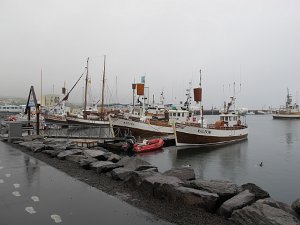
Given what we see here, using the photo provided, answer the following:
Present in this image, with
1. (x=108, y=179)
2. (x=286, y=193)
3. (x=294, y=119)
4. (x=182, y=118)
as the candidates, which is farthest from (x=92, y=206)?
(x=294, y=119)

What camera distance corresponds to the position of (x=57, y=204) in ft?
24.5

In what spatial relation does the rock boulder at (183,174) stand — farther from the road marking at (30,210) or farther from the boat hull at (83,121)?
the boat hull at (83,121)

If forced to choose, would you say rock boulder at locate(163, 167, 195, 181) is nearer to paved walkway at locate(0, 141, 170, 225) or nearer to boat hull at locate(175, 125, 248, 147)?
paved walkway at locate(0, 141, 170, 225)

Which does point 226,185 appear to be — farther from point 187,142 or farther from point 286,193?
point 187,142

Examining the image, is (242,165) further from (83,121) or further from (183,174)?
(83,121)

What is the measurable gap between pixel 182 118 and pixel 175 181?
4352 cm

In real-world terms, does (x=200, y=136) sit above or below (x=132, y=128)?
below

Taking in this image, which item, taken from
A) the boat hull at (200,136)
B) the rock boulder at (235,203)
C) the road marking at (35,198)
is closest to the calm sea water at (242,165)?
the boat hull at (200,136)

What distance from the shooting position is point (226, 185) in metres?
8.41

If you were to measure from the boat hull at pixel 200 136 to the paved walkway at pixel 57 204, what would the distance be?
3135 centimetres

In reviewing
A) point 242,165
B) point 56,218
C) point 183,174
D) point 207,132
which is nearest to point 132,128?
point 207,132

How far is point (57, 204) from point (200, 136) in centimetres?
3609

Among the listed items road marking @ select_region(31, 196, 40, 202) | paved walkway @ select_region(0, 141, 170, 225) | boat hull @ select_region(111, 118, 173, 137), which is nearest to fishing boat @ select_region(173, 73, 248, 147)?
boat hull @ select_region(111, 118, 173, 137)

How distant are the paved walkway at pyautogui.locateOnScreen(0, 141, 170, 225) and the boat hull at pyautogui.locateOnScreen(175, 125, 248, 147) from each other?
31350 millimetres
